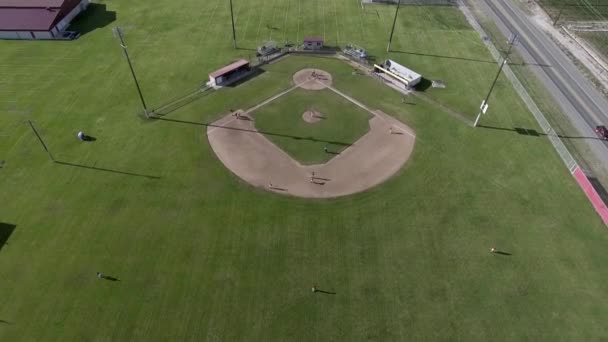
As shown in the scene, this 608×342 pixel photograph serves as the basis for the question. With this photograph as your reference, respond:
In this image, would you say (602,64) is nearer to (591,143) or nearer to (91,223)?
(591,143)

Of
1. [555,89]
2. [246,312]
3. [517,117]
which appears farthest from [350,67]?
[246,312]

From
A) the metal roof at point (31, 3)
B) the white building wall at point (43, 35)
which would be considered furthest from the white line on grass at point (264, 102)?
the metal roof at point (31, 3)

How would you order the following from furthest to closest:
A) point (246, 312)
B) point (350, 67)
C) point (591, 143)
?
1. point (350, 67)
2. point (591, 143)
3. point (246, 312)

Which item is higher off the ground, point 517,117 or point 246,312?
point 517,117

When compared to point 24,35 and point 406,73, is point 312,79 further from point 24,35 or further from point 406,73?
point 24,35

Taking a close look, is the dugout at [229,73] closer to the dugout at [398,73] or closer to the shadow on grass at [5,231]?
the dugout at [398,73]

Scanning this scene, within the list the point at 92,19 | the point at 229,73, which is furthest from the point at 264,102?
the point at 92,19
